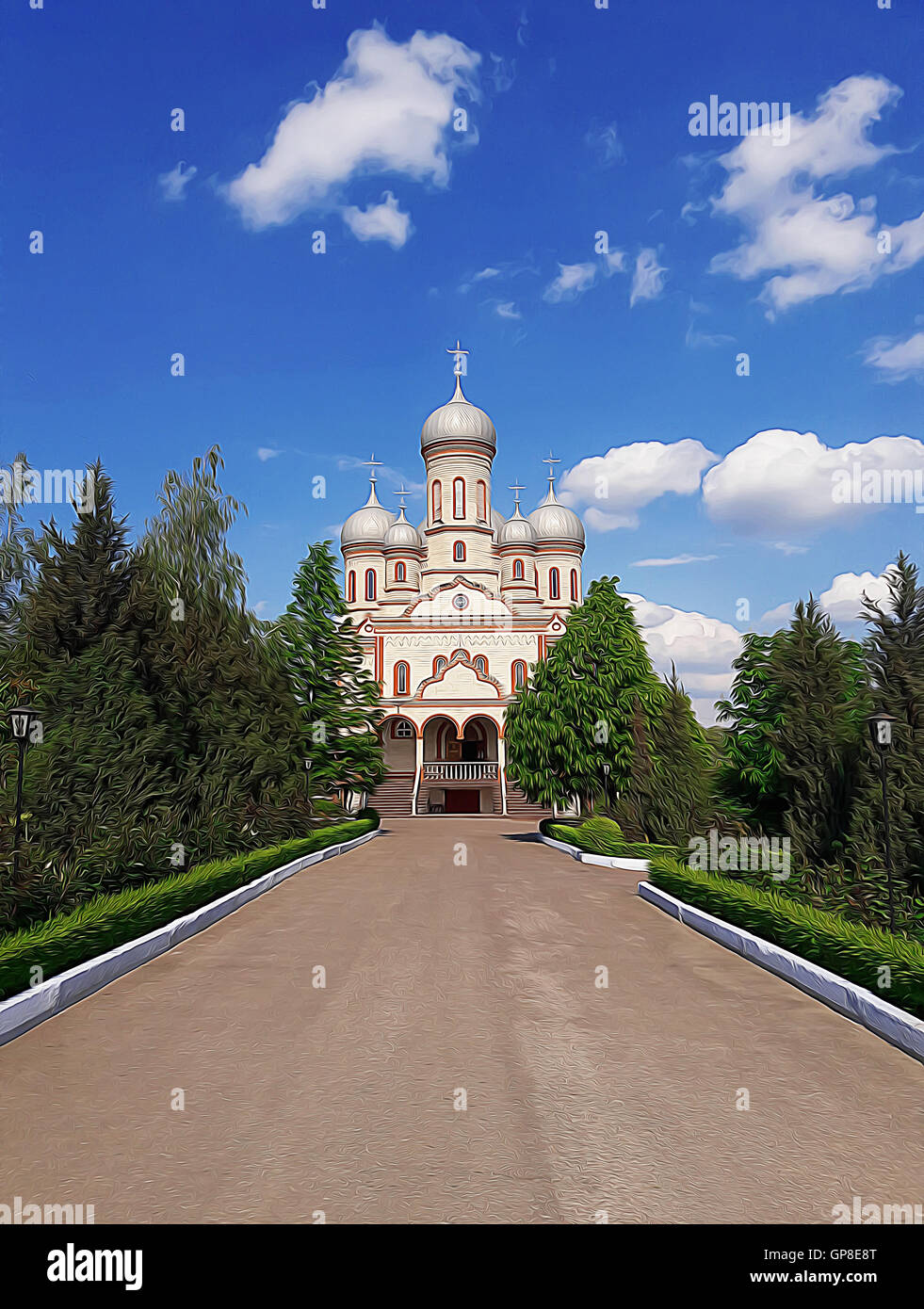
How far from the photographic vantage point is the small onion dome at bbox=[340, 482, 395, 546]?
5091 centimetres

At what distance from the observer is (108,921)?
8344 mm

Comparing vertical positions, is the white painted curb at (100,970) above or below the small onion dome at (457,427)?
below

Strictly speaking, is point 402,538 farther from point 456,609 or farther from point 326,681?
point 326,681

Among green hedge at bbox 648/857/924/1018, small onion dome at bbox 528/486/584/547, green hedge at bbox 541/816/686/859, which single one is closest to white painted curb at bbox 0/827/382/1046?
green hedge at bbox 648/857/924/1018

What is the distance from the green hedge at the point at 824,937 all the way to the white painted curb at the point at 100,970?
249 inches

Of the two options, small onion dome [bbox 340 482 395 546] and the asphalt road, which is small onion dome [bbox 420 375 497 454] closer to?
small onion dome [bbox 340 482 395 546]

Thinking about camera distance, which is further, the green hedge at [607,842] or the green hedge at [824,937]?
the green hedge at [607,842]

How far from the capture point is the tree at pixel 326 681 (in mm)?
25547

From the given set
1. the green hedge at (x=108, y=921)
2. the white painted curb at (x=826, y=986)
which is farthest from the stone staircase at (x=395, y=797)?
the white painted curb at (x=826, y=986)

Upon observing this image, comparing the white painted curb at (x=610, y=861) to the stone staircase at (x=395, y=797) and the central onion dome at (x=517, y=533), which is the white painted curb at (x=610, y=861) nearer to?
the stone staircase at (x=395, y=797)

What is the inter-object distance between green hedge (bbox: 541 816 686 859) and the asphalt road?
7.39 meters

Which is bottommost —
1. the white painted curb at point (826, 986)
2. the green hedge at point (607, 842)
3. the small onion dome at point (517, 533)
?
the green hedge at point (607, 842)

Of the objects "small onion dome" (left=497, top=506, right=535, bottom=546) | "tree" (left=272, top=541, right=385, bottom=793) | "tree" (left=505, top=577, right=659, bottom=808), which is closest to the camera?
"tree" (left=505, top=577, right=659, bottom=808)

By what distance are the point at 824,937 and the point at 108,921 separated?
22.2 feet
